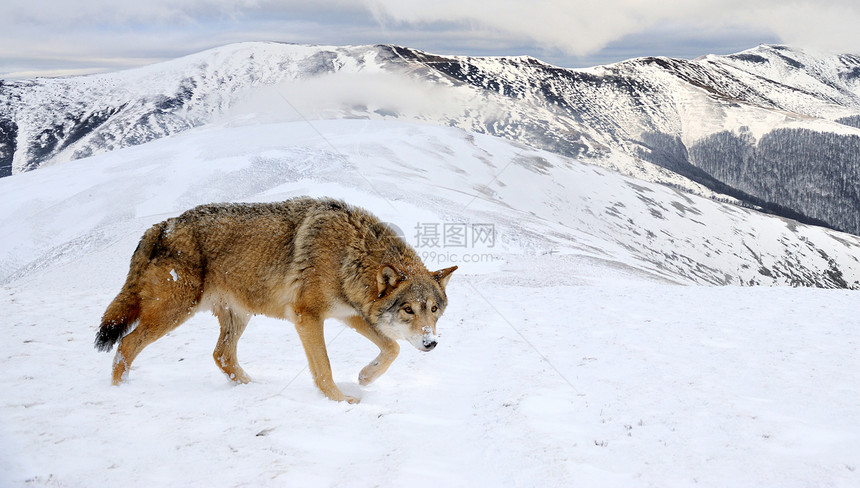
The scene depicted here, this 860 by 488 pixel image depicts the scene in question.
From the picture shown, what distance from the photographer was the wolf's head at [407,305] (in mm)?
7484

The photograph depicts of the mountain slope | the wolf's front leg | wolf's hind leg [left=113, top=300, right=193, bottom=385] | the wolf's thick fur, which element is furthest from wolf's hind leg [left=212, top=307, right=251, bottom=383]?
the mountain slope

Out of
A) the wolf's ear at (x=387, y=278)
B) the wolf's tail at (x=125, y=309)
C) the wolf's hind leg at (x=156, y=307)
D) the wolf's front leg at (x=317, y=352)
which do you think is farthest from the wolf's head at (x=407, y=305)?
the wolf's tail at (x=125, y=309)

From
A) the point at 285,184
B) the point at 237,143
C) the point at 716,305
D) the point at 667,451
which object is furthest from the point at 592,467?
the point at 237,143

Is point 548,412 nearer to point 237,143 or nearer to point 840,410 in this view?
point 840,410

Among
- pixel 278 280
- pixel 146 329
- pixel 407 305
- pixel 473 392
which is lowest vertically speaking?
pixel 473 392

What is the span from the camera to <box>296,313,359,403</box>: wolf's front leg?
7.77 metres

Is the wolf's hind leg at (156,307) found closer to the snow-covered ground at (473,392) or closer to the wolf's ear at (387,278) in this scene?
the snow-covered ground at (473,392)

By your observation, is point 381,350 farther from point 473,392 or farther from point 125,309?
point 125,309

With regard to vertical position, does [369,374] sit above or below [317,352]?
below

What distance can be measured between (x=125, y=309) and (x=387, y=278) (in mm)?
3910

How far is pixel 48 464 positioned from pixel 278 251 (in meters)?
3.84

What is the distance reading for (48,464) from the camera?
17.2 feet

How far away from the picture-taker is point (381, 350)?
858cm

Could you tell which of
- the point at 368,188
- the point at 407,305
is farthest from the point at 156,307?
the point at 368,188
